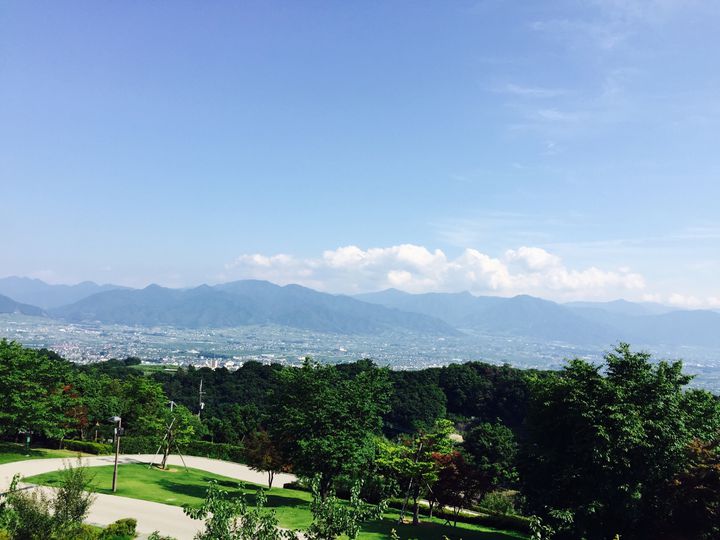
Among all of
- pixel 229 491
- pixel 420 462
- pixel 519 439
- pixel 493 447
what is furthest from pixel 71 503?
pixel 493 447

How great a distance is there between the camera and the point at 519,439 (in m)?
27.8

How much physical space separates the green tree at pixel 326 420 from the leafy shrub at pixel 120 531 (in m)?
8.66

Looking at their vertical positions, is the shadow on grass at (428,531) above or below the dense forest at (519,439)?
below

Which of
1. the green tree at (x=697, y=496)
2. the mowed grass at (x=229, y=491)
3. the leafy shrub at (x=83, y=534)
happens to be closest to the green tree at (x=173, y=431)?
the mowed grass at (x=229, y=491)

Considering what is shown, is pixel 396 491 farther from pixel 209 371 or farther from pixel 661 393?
pixel 209 371

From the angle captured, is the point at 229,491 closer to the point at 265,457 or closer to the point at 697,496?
the point at 265,457

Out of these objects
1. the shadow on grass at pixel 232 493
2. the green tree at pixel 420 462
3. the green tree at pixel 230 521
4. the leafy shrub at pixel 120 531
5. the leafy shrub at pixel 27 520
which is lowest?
the shadow on grass at pixel 232 493

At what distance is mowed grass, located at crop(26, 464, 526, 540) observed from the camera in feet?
77.0

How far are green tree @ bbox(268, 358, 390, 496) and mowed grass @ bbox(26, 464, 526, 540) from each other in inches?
102

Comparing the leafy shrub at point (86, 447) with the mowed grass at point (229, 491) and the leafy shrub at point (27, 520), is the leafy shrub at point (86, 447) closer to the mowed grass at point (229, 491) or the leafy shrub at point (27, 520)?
the mowed grass at point (229, 491)

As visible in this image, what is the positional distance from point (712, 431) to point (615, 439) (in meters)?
5.30

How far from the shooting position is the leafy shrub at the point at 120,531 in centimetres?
1831

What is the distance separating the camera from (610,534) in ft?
62.3

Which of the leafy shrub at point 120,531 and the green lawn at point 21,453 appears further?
the green lawn at point 21,453
